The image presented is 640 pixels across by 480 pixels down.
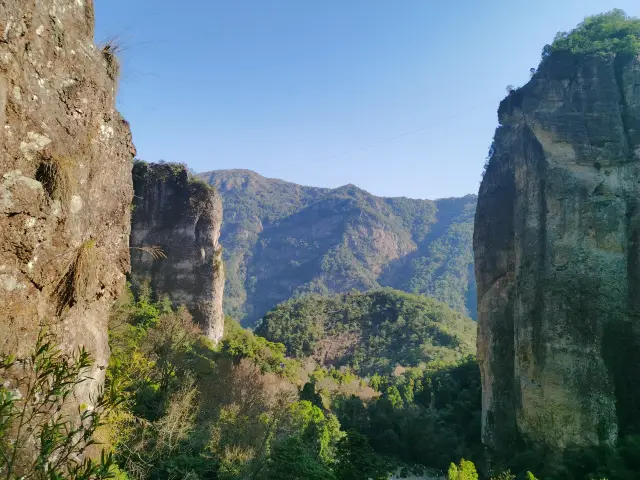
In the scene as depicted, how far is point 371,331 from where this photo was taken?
70.2m

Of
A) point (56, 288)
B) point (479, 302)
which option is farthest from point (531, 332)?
point (56, 288)

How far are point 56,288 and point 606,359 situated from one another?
19.4 meters

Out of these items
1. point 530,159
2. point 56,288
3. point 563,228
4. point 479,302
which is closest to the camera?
point 56,288

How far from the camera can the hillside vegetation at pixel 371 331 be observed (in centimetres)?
6059

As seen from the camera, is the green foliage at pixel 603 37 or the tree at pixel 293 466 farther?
the green foliage at pixel 603 37

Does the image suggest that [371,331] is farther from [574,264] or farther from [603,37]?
[603,37]

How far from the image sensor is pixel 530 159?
21.4m

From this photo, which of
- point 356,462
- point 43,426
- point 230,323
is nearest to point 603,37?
point 356,462

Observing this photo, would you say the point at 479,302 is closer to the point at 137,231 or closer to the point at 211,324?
the point at 211,324

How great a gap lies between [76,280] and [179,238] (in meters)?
31.5

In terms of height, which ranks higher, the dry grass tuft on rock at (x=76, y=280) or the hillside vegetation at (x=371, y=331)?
the dry grass tuft on rock at (x=76, y=280)

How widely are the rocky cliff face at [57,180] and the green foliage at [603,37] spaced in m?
23.8

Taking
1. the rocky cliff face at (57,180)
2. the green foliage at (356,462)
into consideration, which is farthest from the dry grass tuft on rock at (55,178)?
the green foliage at (356,462)

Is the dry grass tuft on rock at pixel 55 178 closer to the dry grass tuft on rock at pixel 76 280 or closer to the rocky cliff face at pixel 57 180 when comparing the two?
the rocky cliff face at pixel 57 180
